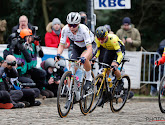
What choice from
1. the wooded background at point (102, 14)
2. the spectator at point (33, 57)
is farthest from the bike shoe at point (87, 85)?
the wooded background at point (102, 14)

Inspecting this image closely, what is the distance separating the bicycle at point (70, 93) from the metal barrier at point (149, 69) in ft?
21.0

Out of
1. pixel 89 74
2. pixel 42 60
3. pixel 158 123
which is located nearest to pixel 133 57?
pixel 42 60

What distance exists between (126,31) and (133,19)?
5521mm

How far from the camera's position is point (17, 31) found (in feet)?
41.6

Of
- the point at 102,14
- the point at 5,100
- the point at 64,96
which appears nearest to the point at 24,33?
the point at 5,100

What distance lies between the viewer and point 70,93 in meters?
9.78

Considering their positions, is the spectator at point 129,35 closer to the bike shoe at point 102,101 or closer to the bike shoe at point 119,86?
the bike shoe at point 119,86

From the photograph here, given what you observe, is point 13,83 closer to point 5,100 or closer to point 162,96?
point 5,100

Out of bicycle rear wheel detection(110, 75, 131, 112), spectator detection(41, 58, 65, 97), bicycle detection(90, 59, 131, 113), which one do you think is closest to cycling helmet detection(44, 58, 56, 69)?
spectator detection(41, 58, 65, 97)

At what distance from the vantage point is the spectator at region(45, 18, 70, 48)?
15125mm

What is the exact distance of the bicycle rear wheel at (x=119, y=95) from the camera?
11.5m

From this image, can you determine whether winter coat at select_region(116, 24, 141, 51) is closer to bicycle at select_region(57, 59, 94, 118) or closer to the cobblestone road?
the cobblestone road

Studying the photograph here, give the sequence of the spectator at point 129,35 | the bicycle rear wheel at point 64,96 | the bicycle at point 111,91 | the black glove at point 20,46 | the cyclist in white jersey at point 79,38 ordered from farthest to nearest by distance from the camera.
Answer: the spectator at point 129,35, the black glove at point 20,46, the bicycle at point 111,91, the cyclist in white jersey at point 79,38, the bicycle rear wheel at point 64,96

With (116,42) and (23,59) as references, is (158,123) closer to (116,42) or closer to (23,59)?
(116,42)
